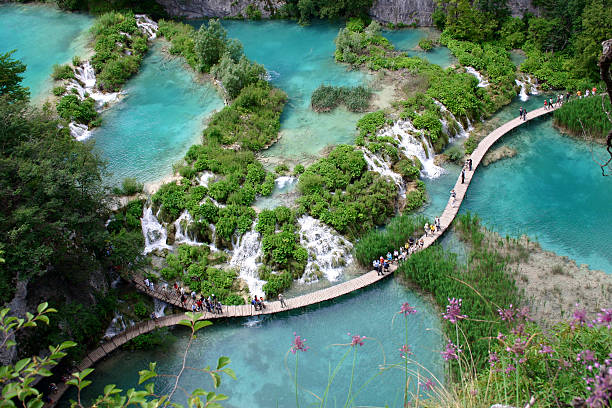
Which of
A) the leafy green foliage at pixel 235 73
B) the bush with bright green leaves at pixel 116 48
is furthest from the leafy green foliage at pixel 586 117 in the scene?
the bush with bright green leaves at pixel 116 48

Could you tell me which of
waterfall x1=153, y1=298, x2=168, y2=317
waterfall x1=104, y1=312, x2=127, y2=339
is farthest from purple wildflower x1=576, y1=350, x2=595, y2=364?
waterfall x1=104, y1=312, x2=127, y2=339

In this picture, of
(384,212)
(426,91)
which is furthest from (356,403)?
(426,91)

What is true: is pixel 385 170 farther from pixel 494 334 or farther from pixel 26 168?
pixel 26 168

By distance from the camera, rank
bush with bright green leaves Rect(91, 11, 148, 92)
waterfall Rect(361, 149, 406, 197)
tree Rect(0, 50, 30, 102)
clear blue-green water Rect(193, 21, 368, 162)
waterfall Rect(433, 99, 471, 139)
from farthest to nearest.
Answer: bush with bright green leaves Rect(91, 11, 148, 92)
waterfall Rect(433, 99, 471, 139)
clear blue-green water Rect(193, 21, 368, 162)
waterfall Rect(361, 149, 406, 197)
tree Rect(0, 50, 30, 102)

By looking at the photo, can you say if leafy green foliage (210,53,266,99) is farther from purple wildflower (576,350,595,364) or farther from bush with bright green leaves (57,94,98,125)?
purple wildflower (576,350,595,364)

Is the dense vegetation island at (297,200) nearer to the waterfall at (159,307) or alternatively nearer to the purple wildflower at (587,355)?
the waterfall at (159,307)
